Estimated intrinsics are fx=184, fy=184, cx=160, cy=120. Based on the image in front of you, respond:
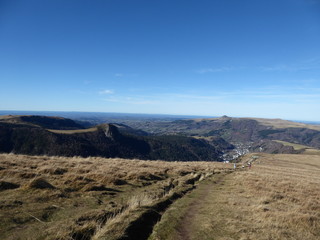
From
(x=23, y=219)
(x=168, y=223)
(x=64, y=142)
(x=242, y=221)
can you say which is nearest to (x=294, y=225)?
(x=242, y=221)

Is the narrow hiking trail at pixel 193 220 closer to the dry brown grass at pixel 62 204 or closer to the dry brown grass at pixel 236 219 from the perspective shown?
the dry brown grass at pixel 236 219

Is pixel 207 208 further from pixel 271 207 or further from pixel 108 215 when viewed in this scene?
pixel 108 215

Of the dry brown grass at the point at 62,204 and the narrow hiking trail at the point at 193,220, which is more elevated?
A: the dry brown grass at the point at 62,204

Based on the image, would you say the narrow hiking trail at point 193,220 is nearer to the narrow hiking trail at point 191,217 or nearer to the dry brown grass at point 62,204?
the narrow hiking trail at point 191,217

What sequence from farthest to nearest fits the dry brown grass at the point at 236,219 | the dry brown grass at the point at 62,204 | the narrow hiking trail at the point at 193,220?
the dry brown grass at the point at 236,219 → the narrow hiking trail at the point at 193,220 → the dry brown grass at the point at 62,204

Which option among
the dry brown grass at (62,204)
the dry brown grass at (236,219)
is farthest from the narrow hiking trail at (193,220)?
the dry brown grass at (62,204)

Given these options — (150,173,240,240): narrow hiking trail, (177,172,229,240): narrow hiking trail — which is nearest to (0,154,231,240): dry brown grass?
(150,173,240,240): narrow hiking trail

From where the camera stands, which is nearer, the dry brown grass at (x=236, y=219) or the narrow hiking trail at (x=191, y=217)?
the narrow hiking trail at (x=191, y=217)

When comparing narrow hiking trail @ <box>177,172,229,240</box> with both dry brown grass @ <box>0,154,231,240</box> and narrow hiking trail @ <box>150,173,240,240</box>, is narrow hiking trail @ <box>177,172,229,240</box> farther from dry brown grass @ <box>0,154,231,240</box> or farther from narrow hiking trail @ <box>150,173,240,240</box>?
dry brown grass @ <box>0,154,231,240</box>

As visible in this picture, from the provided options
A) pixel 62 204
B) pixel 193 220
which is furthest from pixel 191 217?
pixel 62 204

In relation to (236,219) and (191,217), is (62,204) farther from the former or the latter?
(236,219)

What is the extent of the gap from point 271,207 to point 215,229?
21.3 ft

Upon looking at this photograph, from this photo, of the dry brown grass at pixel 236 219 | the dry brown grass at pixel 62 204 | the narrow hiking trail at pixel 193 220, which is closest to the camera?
the dry brown grass at pixel 62 204

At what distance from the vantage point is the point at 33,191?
10.5m
